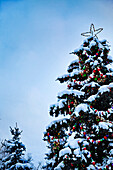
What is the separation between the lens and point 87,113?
21.5 ft

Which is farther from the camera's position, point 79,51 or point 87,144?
point 79,51

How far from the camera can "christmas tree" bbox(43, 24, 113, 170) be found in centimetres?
586

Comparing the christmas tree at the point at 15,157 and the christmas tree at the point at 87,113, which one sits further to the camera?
the christmas tree at the point at 15,157

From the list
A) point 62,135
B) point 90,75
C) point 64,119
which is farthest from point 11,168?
point 90,75

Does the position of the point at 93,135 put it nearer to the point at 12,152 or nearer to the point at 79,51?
the point at 79,51

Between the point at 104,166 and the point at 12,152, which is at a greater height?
the point at 12,152

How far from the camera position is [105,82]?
24.9 ft

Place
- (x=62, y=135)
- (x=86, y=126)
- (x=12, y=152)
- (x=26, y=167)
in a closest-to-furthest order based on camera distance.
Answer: (x=86, y=126), (x=62, y=135), (x=26, y=167), (x=12, y=152)

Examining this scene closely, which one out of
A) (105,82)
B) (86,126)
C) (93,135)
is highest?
(105,82)

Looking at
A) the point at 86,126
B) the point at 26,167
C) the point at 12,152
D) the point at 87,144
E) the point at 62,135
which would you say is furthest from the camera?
the point at 12,152

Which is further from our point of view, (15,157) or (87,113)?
(15,157)

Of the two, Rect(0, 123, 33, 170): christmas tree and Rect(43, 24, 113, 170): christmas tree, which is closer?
Rect(43, 24, 113, 170): christmas tree

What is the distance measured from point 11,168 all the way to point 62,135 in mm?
6235

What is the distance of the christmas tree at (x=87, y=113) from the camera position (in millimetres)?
5855
